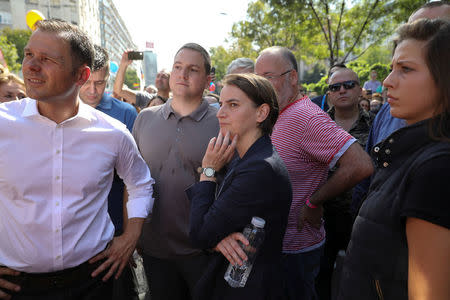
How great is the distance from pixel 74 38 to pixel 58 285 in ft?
4.62

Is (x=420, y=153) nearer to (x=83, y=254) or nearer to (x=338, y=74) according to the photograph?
(x=83, y=254)

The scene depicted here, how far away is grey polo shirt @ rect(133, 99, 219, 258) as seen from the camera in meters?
2.36

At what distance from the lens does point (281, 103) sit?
2.68 metres

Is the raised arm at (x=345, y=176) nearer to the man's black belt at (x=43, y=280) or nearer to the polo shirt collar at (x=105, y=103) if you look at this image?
the man's black belt at (x=43, y=280)

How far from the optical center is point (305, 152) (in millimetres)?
2264

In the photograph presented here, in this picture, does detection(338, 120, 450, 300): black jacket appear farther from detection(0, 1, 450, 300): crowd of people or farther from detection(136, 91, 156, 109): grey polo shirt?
detection(136, 91, 156, 109): grey polo shirt

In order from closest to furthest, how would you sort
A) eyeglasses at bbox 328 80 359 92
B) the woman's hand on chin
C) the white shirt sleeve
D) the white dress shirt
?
the white dress shirt < the woman's hand on chin < the white shirt sleeve < eyeglasses at bbox 328 80 359 92

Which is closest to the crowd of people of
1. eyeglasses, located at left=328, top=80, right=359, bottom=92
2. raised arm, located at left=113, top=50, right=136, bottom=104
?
raised arm, located at left=113, top=50, right=136, bottom=104

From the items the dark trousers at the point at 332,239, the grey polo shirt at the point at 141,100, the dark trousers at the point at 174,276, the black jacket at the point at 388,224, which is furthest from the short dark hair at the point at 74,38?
the grey polo shirt at the point at 141,100

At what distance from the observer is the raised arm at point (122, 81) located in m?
4.24

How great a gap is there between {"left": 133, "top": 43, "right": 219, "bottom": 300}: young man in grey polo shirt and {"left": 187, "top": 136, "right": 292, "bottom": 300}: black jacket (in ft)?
2.18

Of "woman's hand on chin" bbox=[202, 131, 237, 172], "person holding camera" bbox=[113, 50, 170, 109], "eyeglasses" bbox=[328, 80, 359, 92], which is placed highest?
"eyeglasses" bbox=[328, 80, 359, 92]

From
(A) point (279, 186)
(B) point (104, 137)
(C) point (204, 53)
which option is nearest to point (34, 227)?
(B) point (104, 137)

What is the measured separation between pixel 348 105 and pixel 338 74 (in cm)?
53
